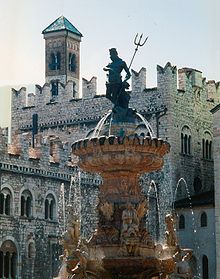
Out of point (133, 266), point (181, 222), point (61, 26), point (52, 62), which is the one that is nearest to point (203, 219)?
point (181, 222)

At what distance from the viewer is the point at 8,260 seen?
47.0m

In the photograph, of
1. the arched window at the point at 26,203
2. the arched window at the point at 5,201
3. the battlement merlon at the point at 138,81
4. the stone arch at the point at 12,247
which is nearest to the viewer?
the stone arch at the point at 12,247

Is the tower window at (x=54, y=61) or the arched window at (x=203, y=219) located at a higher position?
the tower window at (x=54, y=61)

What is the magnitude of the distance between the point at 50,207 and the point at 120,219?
28.5 meters

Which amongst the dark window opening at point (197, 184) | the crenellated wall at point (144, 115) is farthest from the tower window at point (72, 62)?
the dark window opening at point (197, 184)

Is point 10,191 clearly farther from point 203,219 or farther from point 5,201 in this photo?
point 203,219

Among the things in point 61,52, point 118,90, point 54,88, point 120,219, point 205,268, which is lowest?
point 205,268

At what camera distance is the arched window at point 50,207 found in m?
50.0

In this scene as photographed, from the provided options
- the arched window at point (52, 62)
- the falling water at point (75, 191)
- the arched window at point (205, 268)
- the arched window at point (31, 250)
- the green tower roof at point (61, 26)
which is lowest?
the arched window at point (205, 268)

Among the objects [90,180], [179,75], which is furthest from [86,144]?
[179,75]

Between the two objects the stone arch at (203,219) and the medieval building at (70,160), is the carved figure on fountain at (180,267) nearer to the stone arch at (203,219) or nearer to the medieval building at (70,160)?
the medieval building at (70,160)

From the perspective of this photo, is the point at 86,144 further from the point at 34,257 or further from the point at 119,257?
the point at 34,257

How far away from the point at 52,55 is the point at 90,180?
22660 mm

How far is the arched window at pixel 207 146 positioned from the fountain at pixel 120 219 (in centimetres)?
3868
